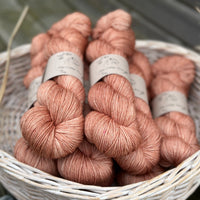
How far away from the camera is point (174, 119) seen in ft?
2.78

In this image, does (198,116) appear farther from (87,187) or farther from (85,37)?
(87,187)

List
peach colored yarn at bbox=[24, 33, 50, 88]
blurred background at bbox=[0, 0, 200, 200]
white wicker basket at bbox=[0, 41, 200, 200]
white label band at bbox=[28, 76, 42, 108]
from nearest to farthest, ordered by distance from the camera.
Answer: white wicker basket at bbox=[0, 41, 200, 200], white label band at bbox=[28, 76, 42, 108], peach colored yarn at bbox=[24, 33, 50, 88], blurred background at bbox=[0, 0, 200, 200]

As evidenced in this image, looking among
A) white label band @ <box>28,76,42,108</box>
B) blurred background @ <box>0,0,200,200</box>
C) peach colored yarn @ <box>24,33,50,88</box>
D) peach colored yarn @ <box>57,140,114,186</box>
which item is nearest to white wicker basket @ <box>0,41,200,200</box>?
peach colored yarn @ <box>57,140,114,186</box>

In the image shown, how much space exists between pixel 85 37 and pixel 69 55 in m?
0.15

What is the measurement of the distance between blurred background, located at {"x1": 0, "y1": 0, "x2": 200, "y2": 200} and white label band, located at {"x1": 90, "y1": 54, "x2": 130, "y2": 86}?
0.49m

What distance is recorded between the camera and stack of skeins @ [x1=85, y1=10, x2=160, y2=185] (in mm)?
604

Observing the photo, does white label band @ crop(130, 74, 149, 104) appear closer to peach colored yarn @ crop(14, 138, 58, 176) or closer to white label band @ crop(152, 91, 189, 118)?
white label band @ crop(152, 91, 189, 118)

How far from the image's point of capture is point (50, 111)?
2.10 ft

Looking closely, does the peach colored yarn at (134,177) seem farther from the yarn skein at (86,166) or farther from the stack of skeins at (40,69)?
the stack of skeins at (40,69)

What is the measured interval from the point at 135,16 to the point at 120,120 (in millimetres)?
899

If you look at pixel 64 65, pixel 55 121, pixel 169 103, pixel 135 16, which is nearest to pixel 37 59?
pixel 64 65

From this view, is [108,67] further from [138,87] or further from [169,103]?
[169,103]

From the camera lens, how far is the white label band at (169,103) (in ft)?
2.87

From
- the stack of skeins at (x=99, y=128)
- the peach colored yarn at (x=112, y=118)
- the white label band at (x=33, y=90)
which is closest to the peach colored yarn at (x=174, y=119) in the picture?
the stack of skeins at (x=99, y=128)
